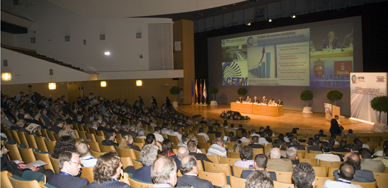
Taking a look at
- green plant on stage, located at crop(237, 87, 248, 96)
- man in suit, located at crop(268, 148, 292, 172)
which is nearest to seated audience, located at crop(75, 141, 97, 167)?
man in suit, located at crop(268, 148, 292, 172)

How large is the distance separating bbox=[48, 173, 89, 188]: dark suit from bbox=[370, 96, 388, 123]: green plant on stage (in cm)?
1164

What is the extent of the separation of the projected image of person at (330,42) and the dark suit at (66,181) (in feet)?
48.6

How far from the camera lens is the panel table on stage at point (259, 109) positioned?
49.4 feet

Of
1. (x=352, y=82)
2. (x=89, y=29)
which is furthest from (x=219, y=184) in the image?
(x=89, y=29)

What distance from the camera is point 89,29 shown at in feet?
65.0

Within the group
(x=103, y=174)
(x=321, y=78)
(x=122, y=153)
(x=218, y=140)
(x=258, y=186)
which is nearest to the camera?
(x=258, y=186)

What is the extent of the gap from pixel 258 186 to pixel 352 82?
12995 mm

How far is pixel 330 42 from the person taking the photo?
15008 millimetres

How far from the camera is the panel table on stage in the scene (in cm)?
1507

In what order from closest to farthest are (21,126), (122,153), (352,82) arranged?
(122,153) → (21,126) → (352,82)

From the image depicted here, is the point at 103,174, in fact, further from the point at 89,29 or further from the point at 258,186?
the point at 89,29

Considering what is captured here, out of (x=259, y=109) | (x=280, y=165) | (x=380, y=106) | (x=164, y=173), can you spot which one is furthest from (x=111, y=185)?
(x=259, y=109)

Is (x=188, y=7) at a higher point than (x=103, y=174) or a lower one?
higher

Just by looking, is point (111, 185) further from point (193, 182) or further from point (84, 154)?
point (84, 154)
